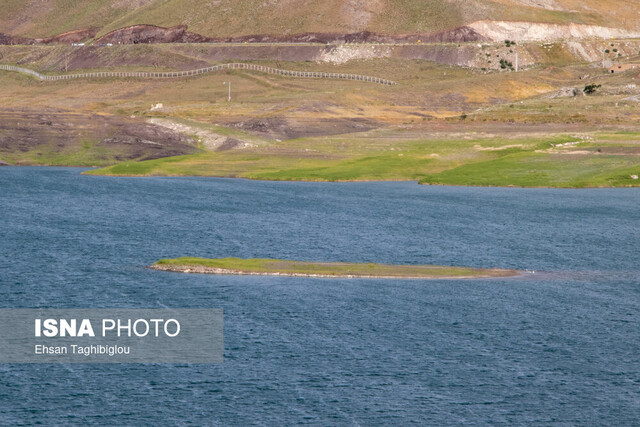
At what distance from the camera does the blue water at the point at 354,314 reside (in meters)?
46.0

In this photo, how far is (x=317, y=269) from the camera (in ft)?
248

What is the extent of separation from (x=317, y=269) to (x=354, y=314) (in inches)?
536

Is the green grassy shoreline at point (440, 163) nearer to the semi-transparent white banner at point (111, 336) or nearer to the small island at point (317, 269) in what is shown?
the small island at point (317, 269)

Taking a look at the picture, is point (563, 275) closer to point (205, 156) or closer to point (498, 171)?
point (498, 171)

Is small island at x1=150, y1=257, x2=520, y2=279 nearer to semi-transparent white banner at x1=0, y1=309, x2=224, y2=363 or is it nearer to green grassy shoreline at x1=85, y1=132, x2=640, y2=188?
semi-transparent white banner at x1=0, y1=309, x2=224, y2=363

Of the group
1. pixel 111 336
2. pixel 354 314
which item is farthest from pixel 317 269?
pixel 111 336

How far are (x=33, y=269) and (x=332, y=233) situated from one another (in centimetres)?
3429

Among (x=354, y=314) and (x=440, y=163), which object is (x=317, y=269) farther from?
(x=440, y=163)

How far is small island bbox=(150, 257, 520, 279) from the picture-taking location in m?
75.1

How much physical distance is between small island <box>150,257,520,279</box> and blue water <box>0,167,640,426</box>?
80.5 inches

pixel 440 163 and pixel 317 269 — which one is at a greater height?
pixel 440 163

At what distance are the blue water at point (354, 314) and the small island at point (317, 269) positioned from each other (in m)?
2.04

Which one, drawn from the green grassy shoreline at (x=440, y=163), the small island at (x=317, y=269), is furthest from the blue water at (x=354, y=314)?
the green grassy shoreline at (x=440, y=163)

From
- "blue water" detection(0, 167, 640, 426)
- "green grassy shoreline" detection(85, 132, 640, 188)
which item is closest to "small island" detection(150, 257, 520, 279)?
"blue water" detection(0, 167, 640, 426)
